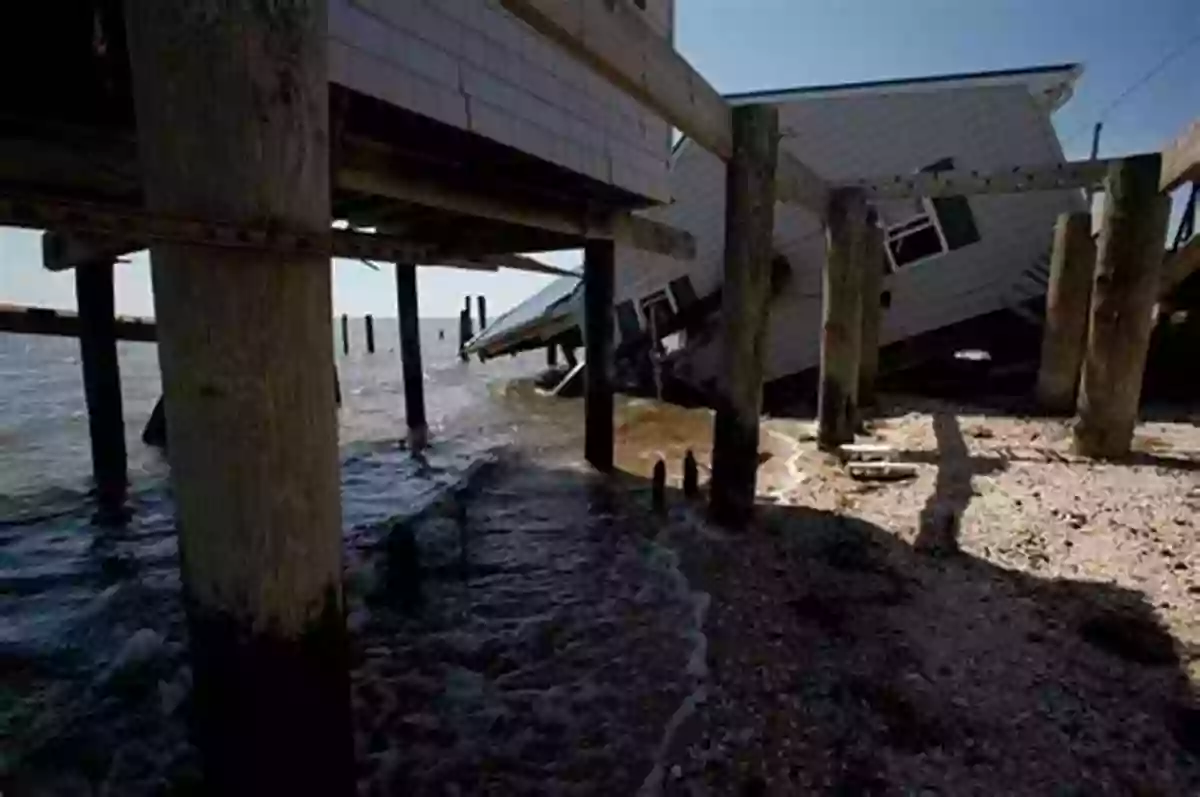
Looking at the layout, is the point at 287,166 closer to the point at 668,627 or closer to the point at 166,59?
the point at 166,59

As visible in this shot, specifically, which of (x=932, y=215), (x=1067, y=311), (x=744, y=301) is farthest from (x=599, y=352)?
(x=932, y=215)

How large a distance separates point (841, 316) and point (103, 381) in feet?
31.0

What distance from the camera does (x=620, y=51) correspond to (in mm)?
4055

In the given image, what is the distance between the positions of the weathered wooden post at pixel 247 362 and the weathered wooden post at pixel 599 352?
7.97 metres

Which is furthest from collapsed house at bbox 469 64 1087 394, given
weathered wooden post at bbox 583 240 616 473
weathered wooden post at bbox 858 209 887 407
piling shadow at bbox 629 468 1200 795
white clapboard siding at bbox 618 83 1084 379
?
piling shadow at bbox 629 468 1200 795

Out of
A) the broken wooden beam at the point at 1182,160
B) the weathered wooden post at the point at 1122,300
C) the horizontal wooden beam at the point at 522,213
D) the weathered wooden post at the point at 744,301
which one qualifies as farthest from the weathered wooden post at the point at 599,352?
the broken wooden beam at the point at 1182,160

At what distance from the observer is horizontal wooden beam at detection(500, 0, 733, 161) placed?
3.44 metres

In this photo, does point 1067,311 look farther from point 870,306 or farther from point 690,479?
point 690,479

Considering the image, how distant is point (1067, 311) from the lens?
11.0 meters

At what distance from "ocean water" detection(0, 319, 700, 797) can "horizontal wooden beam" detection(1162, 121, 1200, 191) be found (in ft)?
19.1

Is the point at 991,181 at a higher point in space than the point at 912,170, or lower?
lower

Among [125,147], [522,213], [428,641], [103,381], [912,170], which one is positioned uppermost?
[912,170]

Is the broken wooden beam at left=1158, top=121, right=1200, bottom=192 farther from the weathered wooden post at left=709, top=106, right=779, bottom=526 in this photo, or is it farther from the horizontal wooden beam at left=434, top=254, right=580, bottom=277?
the horizontal wooden beam at left=434, top=254, right=580, bottom=277

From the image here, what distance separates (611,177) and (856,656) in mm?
5355
